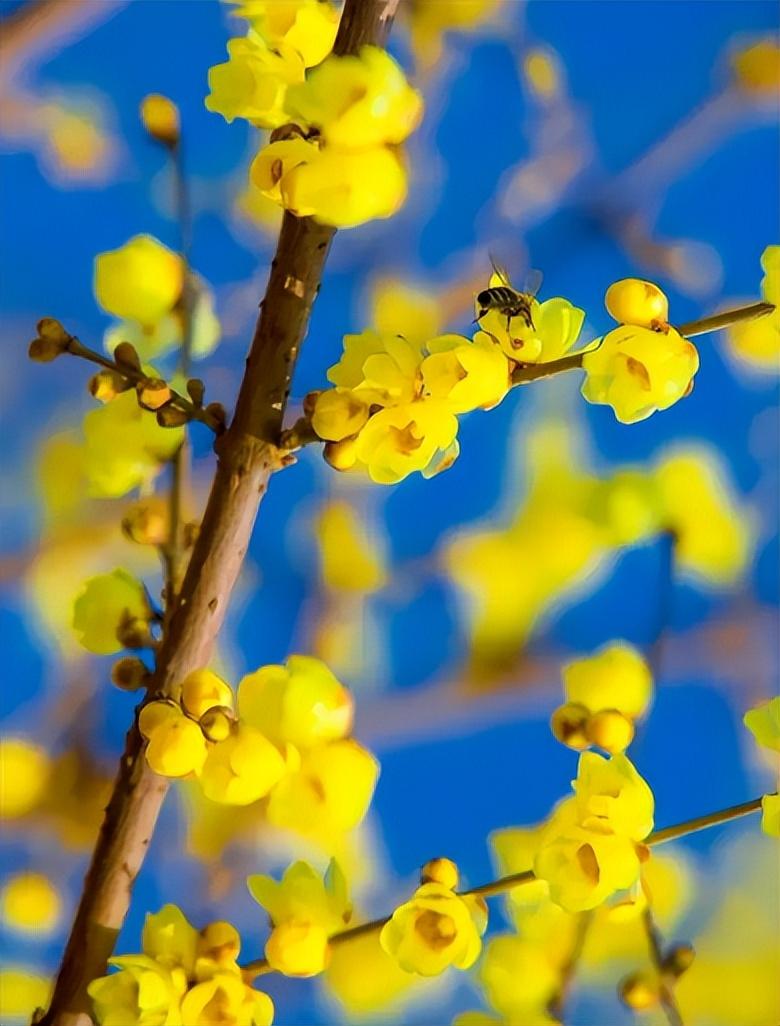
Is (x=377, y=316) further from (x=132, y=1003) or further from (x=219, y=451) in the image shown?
(x=132, y=1003)

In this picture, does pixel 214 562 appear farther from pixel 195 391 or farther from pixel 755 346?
pixel 755 346

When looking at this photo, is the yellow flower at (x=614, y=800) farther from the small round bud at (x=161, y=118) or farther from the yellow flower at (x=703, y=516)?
the small round bud at (x=161, y=118)

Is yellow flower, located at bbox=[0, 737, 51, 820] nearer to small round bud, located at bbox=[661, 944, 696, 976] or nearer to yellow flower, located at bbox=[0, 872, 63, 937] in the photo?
yellow flower, located at bbox=[0, 872, 63, 937]

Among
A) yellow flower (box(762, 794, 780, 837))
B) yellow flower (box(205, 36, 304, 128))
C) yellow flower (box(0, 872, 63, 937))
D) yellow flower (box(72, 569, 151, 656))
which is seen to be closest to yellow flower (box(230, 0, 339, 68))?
yellow flower (box(205, 36, 304, 128))

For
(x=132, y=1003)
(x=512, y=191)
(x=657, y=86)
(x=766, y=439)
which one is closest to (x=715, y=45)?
(x=657, y=86)

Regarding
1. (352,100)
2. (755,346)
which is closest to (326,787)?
(352,100)

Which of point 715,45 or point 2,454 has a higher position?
point 715,45

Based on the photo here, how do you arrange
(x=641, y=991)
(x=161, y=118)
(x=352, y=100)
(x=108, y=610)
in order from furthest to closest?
1. (x=161, y=118)
2. (x=641, y=991)
3. (x=108, y=610)
4. (x=352, y=100)

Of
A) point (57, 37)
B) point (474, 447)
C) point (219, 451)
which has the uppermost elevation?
point (57, 37)
